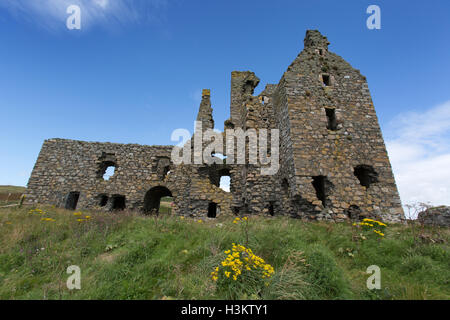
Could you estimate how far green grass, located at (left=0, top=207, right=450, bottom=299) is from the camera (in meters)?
3.68

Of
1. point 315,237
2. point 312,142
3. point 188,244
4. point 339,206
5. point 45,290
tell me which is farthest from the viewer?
point 312,142

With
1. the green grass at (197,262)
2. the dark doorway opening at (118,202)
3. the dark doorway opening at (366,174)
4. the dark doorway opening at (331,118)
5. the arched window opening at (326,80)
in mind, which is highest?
the arched window opening at (326,80)

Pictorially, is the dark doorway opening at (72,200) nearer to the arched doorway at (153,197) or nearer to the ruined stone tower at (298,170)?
the ruined stone tower at (298,170)

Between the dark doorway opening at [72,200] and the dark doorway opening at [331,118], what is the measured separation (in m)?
19.4

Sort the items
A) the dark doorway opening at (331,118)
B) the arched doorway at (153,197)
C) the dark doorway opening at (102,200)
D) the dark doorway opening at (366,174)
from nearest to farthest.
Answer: the dark doorway opening at (366,174)
the dark doorway opening at (331,118)
the dark doorway opening at (102,200)
the arched doorway at (153,197)

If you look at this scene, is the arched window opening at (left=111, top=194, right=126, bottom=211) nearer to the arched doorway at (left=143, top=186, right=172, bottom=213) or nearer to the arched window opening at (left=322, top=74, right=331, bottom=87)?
the arched doorway at (left=143, top=186, right=172, bottom=213)

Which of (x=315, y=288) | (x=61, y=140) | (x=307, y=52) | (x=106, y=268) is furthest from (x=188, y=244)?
(x=61, y=140)

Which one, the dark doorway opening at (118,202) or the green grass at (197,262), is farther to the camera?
the dark doorway opening at (118,202)

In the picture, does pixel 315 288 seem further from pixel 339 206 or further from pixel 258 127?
pixel 258 127

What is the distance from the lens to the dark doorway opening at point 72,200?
1558cm

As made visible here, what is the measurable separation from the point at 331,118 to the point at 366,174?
3352 millimetres

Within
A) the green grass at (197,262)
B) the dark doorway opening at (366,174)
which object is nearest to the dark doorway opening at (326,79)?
the dark doorway opening at (366,174)
